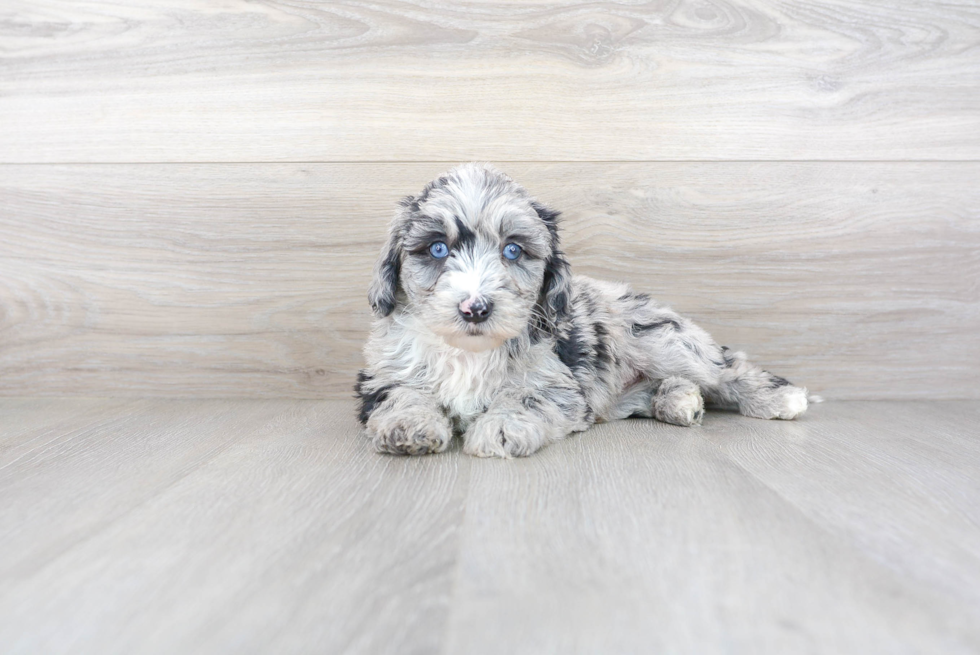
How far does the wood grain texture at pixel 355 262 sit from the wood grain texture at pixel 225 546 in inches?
31.0

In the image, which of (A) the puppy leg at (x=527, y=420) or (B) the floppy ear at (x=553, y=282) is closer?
(A) the puppy leg at (x=527, y=420)

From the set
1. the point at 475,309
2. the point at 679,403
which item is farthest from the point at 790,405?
the point at 475,309

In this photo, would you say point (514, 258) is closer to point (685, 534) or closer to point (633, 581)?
point (685, 534)

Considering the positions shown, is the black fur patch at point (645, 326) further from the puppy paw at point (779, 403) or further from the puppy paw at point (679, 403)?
the puppy paw at point (779, 403)

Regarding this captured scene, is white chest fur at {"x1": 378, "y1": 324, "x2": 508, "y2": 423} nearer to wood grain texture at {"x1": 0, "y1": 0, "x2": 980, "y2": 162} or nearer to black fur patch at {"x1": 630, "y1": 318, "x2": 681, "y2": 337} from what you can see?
black fur patch at {"x1": 630, "y1": 318, "x2": 681, "y2": 337}

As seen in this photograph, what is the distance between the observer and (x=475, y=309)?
77.0 inches

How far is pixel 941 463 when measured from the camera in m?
1.97

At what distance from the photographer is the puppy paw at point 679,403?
97.3 inches

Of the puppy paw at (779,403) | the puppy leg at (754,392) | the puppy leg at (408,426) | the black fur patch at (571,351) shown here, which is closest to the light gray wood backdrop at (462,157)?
the puppy leg at (754,392)

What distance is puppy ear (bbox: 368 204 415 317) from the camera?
221 cm

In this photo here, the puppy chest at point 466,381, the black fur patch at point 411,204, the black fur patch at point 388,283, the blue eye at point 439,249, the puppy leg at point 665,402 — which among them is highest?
the black fur patch at point 411,204

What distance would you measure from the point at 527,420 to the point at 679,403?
0.68 meters

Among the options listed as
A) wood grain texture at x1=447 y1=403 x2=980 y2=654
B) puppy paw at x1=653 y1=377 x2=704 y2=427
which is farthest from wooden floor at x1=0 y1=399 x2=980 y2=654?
puppy paw at x1=653 y1=377 x2=704 y2=427

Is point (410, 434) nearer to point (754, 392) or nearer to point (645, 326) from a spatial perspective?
point (645, 326)
